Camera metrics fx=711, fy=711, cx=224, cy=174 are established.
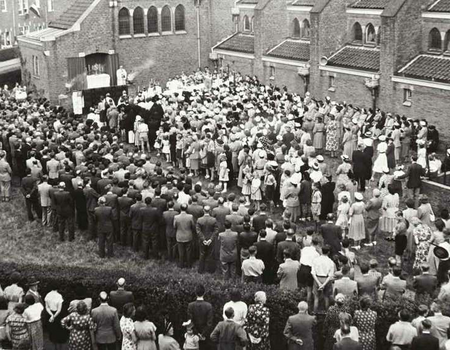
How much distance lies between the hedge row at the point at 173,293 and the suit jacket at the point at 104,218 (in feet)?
10.2

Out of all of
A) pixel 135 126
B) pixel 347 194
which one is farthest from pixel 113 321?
pixel 135 126

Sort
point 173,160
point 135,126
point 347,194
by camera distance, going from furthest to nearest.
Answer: point 135,126 → point 173,160 → point 347,194

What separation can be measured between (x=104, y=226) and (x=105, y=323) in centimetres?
632

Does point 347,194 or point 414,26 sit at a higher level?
point 414,26

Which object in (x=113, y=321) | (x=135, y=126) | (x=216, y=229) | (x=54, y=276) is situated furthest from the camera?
(x=135, y=126)

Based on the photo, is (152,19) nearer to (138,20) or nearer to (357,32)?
(138,20)

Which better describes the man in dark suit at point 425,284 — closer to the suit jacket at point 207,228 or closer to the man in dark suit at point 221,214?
the suit jacket at point 207,228

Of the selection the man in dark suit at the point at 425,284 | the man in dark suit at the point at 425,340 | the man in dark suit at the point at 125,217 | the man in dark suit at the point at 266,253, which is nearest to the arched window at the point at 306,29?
the man in dark suit at the point at 125,217

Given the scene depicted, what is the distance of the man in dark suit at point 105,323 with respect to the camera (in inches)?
510

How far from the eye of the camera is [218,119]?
90.3ft

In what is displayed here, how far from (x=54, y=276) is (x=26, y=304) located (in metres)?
1.80

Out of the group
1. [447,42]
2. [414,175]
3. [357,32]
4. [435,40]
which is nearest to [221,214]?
[414,175]

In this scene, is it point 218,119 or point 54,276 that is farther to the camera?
point 218,119

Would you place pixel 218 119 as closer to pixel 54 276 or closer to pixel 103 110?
pixel 103 110
